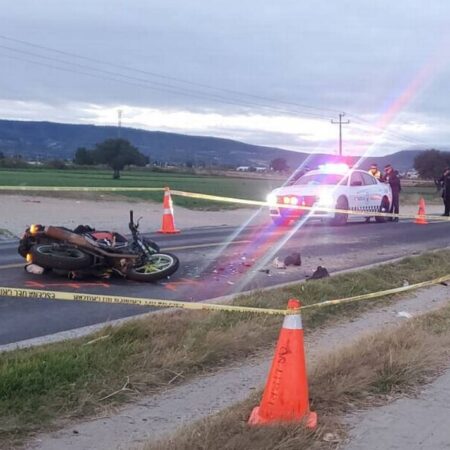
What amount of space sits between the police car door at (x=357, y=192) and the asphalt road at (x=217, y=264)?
631 mm

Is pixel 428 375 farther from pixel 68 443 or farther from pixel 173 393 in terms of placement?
pixel 68 443

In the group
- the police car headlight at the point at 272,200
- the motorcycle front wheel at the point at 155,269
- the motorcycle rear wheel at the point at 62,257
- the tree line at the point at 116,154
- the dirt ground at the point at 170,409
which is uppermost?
the tree line at the point at 116,154

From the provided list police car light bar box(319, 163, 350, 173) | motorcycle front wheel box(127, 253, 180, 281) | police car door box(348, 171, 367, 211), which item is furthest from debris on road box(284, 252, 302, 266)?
police car light bar box(319, 163, 350, 173)

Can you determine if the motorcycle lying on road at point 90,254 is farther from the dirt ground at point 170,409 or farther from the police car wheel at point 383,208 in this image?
the police car wheel at point 383,208

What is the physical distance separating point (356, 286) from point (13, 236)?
8.43 meters

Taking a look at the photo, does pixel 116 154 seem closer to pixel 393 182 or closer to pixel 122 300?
pixel 393 182

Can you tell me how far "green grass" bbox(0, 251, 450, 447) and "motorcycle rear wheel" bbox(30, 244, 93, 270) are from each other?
7.06 feet

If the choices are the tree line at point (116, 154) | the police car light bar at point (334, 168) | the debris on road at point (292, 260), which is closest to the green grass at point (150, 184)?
the tree line at point (116, 154)

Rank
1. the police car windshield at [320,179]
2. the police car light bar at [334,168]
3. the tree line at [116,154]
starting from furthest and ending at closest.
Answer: the tree line at [116,154] → the police car light bar at [334,168] → the police car windshield at [320,179]

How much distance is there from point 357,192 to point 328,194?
1608 mm

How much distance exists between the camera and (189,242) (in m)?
14.1

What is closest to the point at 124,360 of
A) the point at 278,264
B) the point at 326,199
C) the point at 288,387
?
the point at 288,387

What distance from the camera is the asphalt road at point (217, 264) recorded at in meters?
Result: 7.20

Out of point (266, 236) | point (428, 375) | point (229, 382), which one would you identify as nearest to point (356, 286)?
point (428, 375)
